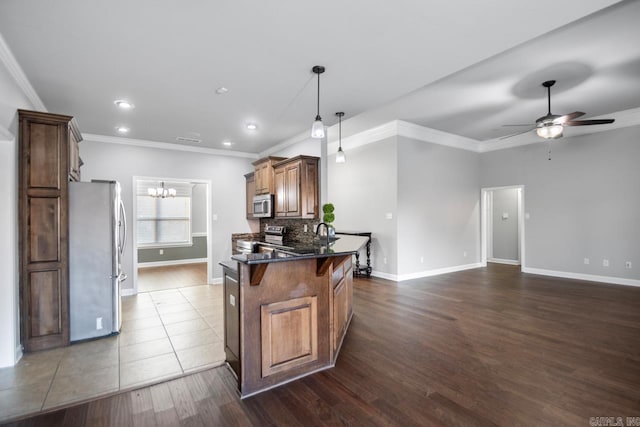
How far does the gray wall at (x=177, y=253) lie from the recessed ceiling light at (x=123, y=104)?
18.1ft

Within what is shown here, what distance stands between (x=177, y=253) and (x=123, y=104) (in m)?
5.88

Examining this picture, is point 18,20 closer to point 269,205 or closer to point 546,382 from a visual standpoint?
point 269,205

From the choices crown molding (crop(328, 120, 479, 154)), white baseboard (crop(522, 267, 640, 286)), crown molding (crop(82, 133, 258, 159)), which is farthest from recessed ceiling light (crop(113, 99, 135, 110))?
white baseboard (crop(522, 267, 640, 286))

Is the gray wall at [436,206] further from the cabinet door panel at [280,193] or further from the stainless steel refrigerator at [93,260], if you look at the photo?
the stainless steel refrigerator at [93,260]

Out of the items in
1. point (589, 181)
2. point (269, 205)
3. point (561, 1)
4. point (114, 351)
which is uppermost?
point (561, 1)

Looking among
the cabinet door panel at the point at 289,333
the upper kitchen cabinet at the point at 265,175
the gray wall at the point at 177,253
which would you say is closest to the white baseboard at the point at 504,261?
the upper kitchen cabinet at the point at 265,175

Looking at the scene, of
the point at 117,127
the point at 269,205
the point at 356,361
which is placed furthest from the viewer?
the point at 269,205

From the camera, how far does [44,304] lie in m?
3.05

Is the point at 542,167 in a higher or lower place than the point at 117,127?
lower

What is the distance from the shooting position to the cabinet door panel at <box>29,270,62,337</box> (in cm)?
299

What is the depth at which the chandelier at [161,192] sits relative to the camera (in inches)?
314

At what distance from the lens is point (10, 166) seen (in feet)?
9.08

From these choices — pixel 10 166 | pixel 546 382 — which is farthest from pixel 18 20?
pixel 546 382

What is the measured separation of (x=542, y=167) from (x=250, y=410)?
7320 mm
